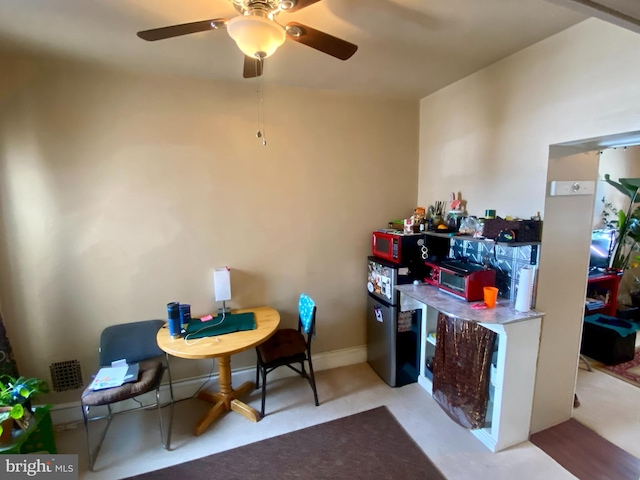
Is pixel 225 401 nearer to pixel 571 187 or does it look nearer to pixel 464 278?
pixel 464 278

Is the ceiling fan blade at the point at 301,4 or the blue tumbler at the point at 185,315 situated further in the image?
the blue tumbler at the point at 185,315

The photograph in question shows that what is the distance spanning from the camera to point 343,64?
2.20m

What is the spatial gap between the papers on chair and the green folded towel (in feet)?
1.42

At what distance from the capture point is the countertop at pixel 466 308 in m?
1.93

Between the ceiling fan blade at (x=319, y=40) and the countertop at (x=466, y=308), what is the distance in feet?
5.60

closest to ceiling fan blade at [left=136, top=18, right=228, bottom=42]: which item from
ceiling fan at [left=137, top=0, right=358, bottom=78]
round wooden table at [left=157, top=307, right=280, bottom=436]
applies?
ceiling fan at [left=137, top=0, right=358, bottom=78]

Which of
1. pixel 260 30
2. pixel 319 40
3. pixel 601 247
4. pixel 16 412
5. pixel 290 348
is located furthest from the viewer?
pixel 601 247

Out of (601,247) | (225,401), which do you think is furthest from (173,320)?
(601,247)

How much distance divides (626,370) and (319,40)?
155 inches

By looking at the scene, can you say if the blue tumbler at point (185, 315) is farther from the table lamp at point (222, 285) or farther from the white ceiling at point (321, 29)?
the white ceiling at point (321, 29)

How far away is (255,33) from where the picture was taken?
121 cm

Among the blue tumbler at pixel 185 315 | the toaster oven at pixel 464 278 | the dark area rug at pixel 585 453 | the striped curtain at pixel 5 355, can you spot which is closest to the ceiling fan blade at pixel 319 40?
the toaster oven at pixel 464 278

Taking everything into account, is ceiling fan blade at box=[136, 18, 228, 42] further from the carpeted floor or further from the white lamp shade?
the carpeted floor

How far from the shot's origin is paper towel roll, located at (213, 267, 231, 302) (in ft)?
8.09
